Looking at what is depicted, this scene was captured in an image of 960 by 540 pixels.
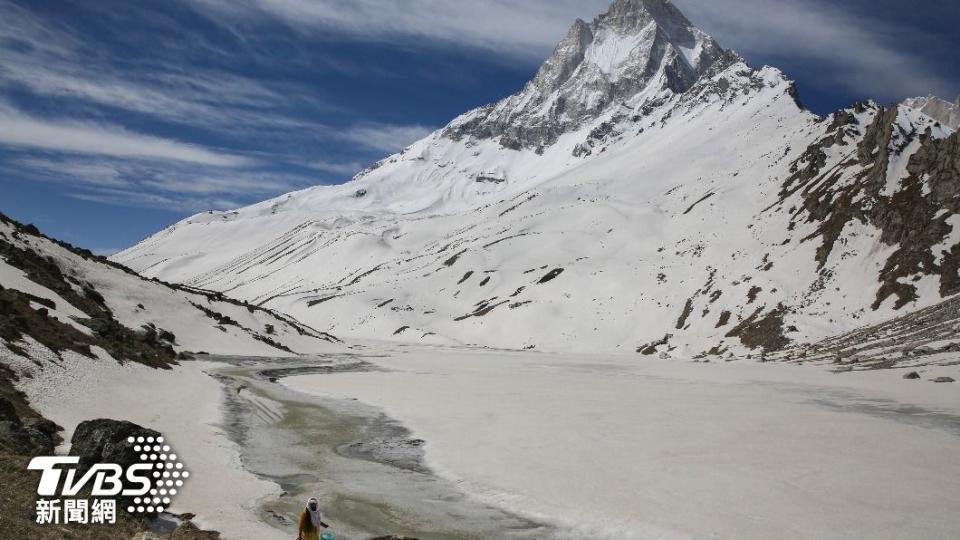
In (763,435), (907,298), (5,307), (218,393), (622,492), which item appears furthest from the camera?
(907,298)

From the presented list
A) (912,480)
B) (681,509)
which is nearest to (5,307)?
(681,509)

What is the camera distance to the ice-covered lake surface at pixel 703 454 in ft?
51.6

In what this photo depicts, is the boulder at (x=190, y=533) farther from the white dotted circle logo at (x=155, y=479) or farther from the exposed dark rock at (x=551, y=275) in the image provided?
the exposed dark rock at (x=551, y=275)

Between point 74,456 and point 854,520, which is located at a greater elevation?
point 74,456

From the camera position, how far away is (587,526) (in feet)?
51.6

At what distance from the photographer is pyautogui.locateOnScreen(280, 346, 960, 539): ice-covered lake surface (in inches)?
619

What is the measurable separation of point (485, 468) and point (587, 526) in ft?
18.7

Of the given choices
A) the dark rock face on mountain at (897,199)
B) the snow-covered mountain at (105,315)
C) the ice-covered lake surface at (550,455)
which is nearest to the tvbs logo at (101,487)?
the ice-covered lake surface at (550,455)

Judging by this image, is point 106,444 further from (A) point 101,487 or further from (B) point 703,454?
(B) point 703,454

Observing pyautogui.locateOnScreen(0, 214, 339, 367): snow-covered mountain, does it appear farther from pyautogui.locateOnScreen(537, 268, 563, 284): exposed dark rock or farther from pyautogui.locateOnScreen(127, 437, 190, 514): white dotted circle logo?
pyautogui.locateOnScreen(537, 268, 563, 284): exposed dark rock

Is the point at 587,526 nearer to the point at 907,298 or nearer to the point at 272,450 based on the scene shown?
the point at 272,450

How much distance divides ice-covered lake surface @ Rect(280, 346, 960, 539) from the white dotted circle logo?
20.0 ft

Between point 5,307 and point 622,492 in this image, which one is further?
point 5,307

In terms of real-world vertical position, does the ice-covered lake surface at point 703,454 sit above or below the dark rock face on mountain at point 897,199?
below
